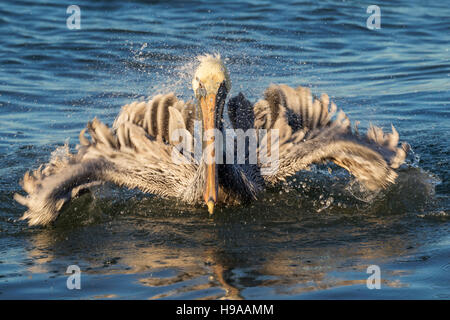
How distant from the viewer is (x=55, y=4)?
15.8 m

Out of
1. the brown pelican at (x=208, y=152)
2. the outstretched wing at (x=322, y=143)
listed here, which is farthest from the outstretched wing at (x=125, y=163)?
the outstretched wing at (x=322, y=143)

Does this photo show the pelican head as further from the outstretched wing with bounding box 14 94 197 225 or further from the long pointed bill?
the outstretched wing with bounding box 14 94 197 225

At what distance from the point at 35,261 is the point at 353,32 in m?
10.4

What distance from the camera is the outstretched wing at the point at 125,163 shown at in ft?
20.9

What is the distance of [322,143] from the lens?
6852 mm

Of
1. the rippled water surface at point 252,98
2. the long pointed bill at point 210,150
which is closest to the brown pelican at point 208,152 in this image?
the long pointed bill at point 210,150

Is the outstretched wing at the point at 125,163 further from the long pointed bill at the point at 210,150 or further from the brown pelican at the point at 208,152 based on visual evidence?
the long pointed bill at the point at 210,150

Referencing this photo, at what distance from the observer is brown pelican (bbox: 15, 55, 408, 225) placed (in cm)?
618

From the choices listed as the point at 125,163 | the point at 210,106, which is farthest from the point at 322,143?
the point at 125,163

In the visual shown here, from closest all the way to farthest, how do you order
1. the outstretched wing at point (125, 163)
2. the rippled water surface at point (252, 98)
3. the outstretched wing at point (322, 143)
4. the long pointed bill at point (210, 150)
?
1. the rippled water surface at point (252, 98)
2. the long pointed bill at point (210, 150)
3. the outstretched wing at point (125, 163)
4. the outstretched wing at point (322, 143)

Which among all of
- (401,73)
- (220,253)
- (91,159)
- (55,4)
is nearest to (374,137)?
(220,253)

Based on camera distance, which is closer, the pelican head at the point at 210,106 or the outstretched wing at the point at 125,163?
the pelican head at the point at 210,106

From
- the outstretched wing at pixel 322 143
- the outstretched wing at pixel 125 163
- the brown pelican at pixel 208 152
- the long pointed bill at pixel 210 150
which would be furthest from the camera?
the outstretched wing at pixel 322 143

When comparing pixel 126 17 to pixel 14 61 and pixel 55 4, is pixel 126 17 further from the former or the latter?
pixel 14 61
